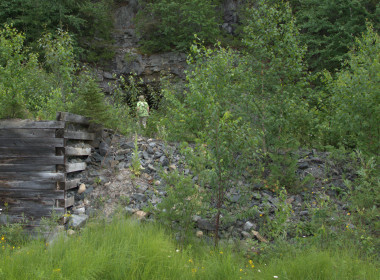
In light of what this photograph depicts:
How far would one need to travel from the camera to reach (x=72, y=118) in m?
5.73

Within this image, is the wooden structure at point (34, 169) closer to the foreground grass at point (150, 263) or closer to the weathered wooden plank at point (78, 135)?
the weathered wooden plank at point (78, 135)

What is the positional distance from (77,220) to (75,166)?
1113 mm

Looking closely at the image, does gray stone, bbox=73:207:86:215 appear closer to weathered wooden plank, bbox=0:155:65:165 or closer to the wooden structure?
the wooden structure

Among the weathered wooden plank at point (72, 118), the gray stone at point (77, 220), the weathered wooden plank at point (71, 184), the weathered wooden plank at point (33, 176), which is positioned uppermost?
the weathered wooden plank at point (72, 118)

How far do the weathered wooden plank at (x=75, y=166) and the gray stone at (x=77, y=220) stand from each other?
822 millimetres

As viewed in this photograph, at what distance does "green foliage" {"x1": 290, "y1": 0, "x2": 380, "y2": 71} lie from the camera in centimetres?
1559

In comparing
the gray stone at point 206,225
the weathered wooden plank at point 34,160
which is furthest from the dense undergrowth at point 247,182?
the weathered wooden plank at point 34,160

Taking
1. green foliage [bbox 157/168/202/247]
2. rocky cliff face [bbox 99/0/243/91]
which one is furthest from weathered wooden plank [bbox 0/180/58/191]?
rocky cliff face [bbox 99/0/243/91]

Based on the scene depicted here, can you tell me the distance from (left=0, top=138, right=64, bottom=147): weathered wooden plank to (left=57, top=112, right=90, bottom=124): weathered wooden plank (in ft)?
1.29

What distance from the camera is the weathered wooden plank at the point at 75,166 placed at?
543cm

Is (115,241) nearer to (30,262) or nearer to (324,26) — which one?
(30,262)

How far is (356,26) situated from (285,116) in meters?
12.1

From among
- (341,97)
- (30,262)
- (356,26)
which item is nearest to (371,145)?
(341,97)

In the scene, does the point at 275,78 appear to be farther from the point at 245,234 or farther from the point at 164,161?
the point at 245,234
